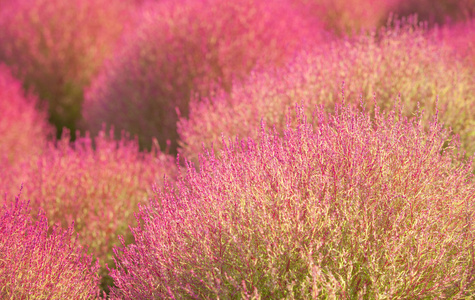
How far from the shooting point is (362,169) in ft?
10.4

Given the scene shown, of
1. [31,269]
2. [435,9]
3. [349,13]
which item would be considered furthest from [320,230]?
[435,9]

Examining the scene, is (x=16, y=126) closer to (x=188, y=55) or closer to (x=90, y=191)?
(x=188, y=55)

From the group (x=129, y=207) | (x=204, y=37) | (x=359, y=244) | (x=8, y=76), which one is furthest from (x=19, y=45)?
(x=359, y=244)

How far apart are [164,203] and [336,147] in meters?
1.22

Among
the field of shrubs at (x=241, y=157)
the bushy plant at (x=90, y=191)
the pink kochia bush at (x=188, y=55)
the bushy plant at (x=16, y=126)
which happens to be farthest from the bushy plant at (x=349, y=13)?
the bushy plant at (x=90, y=191)

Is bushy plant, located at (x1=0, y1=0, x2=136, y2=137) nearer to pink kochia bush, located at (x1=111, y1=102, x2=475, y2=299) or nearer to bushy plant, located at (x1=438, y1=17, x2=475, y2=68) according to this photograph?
bushy plant, located at (x1=438, y1=17, x2=475, y2=68)

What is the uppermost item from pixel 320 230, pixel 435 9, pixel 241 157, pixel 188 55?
pixel 435 9

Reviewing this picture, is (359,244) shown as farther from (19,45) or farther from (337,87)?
(19,45)

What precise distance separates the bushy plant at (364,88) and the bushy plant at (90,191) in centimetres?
82

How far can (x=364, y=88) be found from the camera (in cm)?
520

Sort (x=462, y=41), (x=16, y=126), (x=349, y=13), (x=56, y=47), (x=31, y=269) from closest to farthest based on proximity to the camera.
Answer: (x=31, y=269), (x=462, y=41), (x=16, y=126), (x=56, y=47), (x=349, y=13)

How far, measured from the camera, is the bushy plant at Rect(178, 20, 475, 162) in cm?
504

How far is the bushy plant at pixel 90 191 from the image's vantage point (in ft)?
16.6

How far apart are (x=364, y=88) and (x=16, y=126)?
18.4ft
